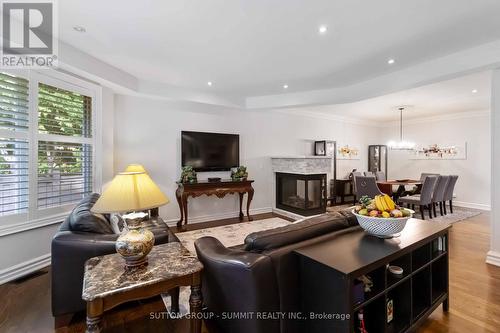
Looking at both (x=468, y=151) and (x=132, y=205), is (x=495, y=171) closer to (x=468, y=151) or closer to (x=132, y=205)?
(x=132, y=205)

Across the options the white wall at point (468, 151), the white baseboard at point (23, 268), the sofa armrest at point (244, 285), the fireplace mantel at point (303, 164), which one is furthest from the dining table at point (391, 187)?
the white baseboard at point (23, 268)

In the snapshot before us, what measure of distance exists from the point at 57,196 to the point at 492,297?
5148mm

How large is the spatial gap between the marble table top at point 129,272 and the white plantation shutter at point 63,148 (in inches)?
83.9

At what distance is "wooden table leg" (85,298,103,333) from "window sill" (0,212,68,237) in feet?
7.30

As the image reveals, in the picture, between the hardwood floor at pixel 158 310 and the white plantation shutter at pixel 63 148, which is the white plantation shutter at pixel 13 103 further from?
the hardwood floor at pixel 158 310

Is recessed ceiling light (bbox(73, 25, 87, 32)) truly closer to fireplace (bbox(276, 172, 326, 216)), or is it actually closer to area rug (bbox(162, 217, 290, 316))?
area rug (bbox(162, 217, 290, 316))

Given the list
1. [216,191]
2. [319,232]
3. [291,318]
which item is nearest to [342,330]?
[291,318]

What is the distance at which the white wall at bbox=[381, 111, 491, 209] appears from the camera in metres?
6.07

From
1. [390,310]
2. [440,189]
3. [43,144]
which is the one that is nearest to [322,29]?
[390,310]

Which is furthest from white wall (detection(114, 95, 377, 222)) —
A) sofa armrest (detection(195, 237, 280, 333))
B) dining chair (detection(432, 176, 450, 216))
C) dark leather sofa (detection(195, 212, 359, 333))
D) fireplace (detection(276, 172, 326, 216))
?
sofa armrest (detection(195, 237, 280, 333))

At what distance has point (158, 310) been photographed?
Result: 2107mm

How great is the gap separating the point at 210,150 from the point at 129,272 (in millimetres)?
3602

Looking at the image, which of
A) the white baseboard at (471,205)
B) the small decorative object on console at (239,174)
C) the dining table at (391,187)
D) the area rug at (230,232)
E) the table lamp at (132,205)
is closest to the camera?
the table lamp at (132,205)

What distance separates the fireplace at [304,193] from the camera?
5.20 meters
